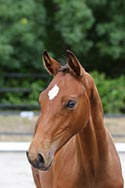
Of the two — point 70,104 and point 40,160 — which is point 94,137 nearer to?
point 70,104

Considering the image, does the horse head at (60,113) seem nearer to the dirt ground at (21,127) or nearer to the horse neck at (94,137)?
the horse neck at (94,137)

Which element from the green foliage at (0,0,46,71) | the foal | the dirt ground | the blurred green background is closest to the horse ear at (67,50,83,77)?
the foal

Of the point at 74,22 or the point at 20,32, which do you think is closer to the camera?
the point at 20,32

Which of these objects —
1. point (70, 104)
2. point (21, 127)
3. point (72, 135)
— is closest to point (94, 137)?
point (72, 135)

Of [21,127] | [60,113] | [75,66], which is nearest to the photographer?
[60,113]

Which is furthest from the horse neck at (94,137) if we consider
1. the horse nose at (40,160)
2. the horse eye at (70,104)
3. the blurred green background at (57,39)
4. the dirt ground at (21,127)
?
the blurred green background at (57,39)

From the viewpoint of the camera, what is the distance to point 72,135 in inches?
135

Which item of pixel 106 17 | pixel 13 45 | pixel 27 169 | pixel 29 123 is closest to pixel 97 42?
pixel 106 17

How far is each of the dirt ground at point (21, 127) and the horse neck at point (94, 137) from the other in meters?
5.05

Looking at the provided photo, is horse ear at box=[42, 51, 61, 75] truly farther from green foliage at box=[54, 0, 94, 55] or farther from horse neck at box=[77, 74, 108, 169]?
green foliage at box=[54, 0, 94, 55]

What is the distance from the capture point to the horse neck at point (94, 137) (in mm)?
3609

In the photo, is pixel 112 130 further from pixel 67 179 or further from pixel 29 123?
pixel 67 179

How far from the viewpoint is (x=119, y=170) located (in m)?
3.92

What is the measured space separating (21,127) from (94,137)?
615cm
